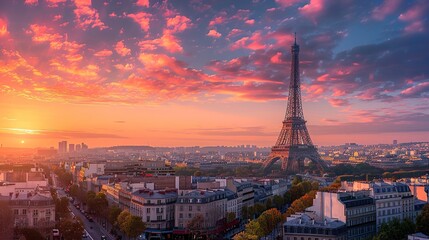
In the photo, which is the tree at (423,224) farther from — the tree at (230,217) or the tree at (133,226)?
the tree at (133,226)

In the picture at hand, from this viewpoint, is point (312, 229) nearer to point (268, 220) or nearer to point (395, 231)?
point (395, 231)

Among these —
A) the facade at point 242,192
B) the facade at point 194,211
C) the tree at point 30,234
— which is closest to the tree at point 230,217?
the facade at point 194,211

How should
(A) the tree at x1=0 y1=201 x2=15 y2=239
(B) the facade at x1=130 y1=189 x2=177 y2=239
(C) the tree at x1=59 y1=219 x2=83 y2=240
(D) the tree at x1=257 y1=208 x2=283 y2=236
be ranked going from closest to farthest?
(A) the tree at x1=0 y1=201 x2=15 y2=239 → (C) the tree at x1=59 y1=219 x2=83 y2=240 → (D) the tree at x1=257 y1=208 x2=283 y2=236 → (B) the facade at x1=130 y1=189 x2=177 y2=239

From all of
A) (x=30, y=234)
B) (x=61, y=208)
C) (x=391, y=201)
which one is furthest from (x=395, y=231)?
(x=61, y=208)

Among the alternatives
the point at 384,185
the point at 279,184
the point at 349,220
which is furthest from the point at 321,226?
the point at 279,184

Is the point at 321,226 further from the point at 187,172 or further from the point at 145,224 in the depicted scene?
the point at 187,172

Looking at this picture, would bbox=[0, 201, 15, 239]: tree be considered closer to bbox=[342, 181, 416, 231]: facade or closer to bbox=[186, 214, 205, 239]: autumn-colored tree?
bbox=[186, 214, 205, 239]: autumn-colored tree

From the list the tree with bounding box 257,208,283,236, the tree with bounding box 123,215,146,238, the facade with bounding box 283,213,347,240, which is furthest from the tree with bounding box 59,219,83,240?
the facade with bounding box 283,213,347,240
